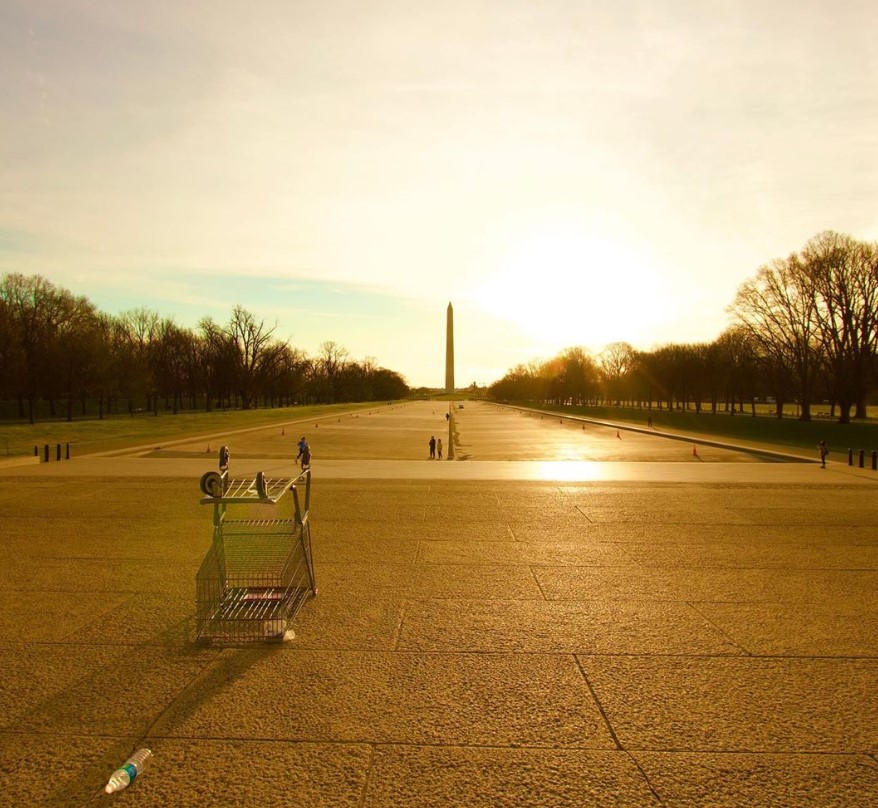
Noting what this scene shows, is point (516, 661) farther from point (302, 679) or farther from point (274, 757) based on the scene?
point (274, 757)

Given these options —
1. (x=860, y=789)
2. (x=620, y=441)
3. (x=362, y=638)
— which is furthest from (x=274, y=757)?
(x=620, y=441)

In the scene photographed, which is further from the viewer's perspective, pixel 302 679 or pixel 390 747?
pixel 302 679

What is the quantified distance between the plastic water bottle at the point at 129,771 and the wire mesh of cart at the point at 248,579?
1.77m

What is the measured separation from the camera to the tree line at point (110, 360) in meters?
56.0

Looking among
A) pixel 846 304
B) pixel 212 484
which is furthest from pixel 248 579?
pixel 846 304

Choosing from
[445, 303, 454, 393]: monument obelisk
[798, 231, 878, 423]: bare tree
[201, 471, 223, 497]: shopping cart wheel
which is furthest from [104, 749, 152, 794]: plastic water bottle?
[445, 303, 454, 393]: monument obelisk

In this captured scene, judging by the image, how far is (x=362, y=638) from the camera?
5.41 meters

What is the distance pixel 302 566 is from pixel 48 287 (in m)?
70.4

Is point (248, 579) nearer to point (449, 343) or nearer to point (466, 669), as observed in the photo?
point (466, 669)

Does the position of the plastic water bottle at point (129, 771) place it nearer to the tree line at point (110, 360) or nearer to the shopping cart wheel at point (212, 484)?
the shopping cart wheel at point (212, 484)

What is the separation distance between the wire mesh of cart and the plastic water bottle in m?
1.77

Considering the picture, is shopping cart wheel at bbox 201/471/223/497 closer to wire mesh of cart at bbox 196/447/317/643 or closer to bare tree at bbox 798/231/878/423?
wire mesh of cart at bbox 196/447/317/643

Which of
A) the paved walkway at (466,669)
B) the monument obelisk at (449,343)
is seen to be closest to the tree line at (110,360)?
the monument obelisk at (449,343)

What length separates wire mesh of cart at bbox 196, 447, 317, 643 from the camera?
542cm
